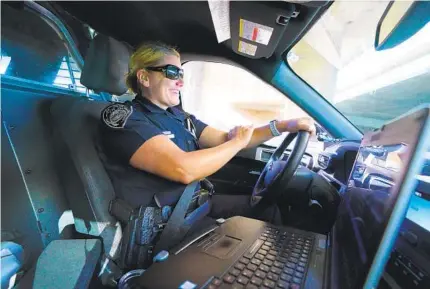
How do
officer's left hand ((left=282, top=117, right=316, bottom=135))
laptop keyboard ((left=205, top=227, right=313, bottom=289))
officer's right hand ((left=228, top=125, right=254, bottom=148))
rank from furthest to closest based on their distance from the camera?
1. officer's left hand ((left=282, top=117, right=316, bottom=135))
2. officer's right hand ((left=228, top=125, right=254, bottom=148))
3. laptop keyboard ((left=205, top=227, right=313, bottom=289))

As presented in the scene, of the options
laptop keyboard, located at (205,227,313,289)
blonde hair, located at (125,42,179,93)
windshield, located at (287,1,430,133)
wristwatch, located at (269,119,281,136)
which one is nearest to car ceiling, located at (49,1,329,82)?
windshield, located at (287,1,430,133)

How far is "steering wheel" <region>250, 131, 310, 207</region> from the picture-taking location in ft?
3.61

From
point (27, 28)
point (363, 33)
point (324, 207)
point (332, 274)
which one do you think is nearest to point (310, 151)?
point (324, 207)

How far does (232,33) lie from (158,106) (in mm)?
596

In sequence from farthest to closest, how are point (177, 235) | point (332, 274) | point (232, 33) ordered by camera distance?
point (232, 33)
point (177, 235)
point (332, 274)

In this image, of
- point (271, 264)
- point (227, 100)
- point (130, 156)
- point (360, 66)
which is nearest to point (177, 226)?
point (130, 156)

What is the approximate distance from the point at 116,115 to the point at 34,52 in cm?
101

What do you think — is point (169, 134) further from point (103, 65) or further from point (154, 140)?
point (103, 65)

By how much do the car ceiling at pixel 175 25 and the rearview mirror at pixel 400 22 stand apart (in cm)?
31

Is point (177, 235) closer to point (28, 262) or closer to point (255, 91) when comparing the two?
point (28, 262)

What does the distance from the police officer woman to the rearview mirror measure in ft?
1.63

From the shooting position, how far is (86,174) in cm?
99

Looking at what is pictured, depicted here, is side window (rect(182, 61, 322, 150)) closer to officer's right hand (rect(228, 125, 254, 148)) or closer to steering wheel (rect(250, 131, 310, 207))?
steering wheel (rect(250, 131, 310, 207))

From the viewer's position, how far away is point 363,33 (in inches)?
64.9
